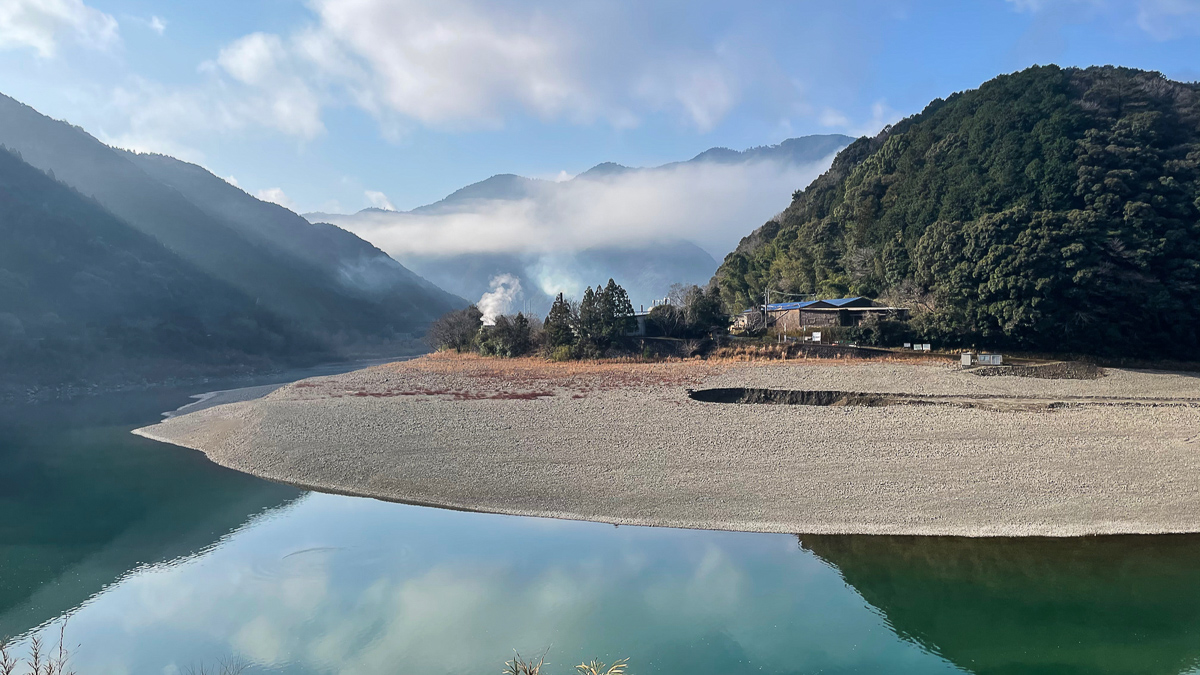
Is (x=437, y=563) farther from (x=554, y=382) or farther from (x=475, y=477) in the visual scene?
(x=554, y=382)

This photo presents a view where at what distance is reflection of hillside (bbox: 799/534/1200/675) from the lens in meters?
8.08

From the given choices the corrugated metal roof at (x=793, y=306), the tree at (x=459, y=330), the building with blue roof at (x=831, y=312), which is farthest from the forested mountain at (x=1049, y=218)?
the tree at (x=459, y=330)

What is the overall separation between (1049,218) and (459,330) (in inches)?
1475

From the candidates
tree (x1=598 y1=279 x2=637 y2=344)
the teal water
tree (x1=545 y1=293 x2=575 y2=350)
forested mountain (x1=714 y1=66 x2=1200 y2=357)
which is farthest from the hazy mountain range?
forested mountain (x1=714 y1=66 x2=1200 y2=357)

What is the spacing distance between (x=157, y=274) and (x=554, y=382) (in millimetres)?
64018

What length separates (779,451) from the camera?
15703 millimetres

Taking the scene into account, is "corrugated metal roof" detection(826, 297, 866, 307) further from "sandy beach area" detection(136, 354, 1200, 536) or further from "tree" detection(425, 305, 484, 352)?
"tree" detection(425, 305, 484, 352)

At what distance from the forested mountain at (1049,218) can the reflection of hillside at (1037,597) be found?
18013 mm

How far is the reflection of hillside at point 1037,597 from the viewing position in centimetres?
808

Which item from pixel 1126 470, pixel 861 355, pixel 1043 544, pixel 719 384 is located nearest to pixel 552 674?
pixel 1043 544

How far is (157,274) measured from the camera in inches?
2640

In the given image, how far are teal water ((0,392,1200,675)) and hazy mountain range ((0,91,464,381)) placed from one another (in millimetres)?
43290

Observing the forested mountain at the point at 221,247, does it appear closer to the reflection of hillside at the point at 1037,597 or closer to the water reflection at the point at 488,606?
the water reflection at the point at 488,606

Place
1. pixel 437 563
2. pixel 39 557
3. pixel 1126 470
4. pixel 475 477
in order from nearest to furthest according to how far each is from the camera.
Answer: pixel 437 563
pixel 39 557
pixel 1126 470
pixel 475 477
